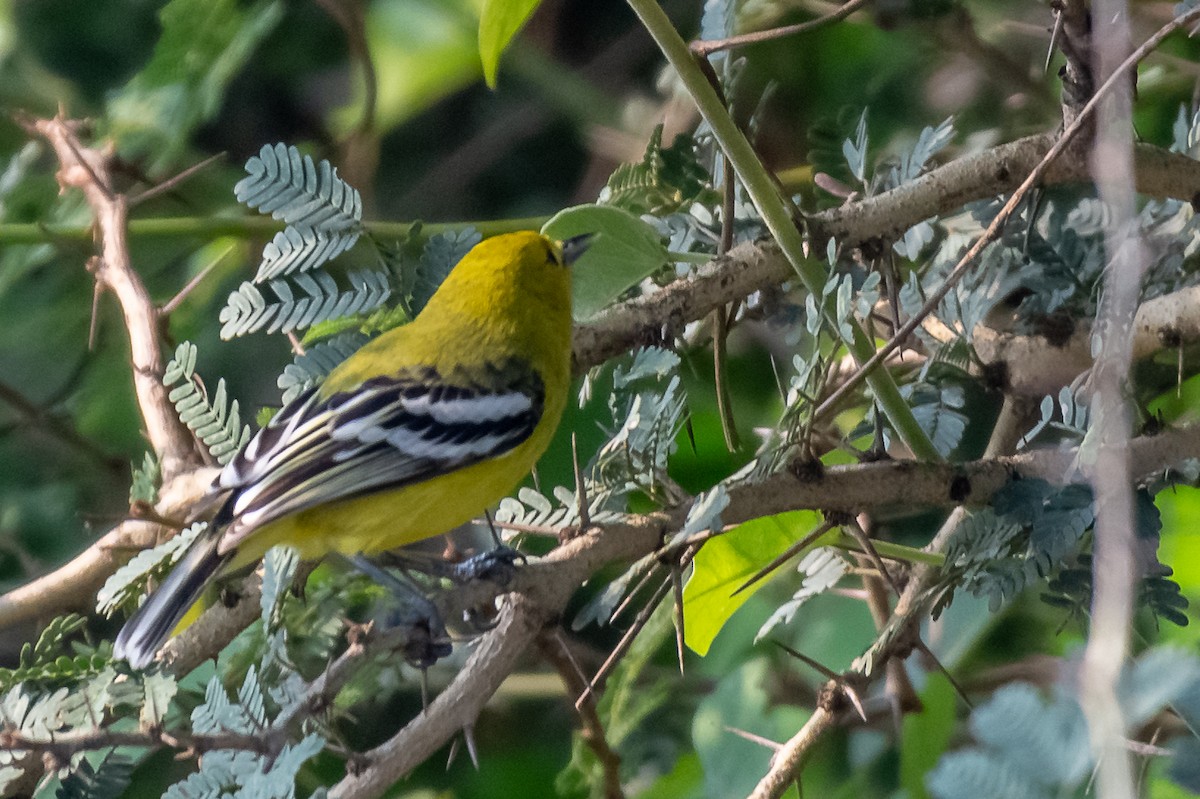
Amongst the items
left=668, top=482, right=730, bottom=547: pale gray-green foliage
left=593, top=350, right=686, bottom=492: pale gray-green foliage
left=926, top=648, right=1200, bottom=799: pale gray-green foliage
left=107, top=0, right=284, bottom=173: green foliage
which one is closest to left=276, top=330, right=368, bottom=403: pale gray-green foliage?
left=593, top=350, right=686, bottom=492: pale gray-green foliage

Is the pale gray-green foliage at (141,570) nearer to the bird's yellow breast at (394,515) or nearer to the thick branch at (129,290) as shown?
the bird's yellow breast at (394,515)

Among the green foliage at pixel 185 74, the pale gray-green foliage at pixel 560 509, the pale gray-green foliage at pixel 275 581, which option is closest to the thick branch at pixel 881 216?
the pale gray-green foliage at pixel 560 509

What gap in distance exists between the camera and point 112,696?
138 centimetres

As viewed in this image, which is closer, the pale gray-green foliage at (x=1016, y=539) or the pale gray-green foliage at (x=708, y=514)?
the pale gray-green foliage at (x=708, y=514)

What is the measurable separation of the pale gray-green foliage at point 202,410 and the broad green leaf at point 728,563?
2.17 ft

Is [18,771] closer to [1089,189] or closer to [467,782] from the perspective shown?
[467,782]

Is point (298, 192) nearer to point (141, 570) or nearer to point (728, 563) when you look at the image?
point (141, 570)

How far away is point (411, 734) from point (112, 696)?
1.15 feet

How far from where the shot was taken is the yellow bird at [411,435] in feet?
5.38

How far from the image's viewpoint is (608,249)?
160 centimetres

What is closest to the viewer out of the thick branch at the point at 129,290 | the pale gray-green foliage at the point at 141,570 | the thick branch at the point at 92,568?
the pale gray-green foliage at the point at 141,570

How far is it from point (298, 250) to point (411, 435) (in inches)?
13.9

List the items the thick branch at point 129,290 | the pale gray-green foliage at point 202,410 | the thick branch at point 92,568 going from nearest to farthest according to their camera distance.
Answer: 1. the pale gray-green foliage at point 202,410
2. the thick branch at point 92,568
3. the thick branch at point 129,290

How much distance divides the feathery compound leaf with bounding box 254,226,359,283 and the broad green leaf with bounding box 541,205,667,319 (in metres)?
0.28
